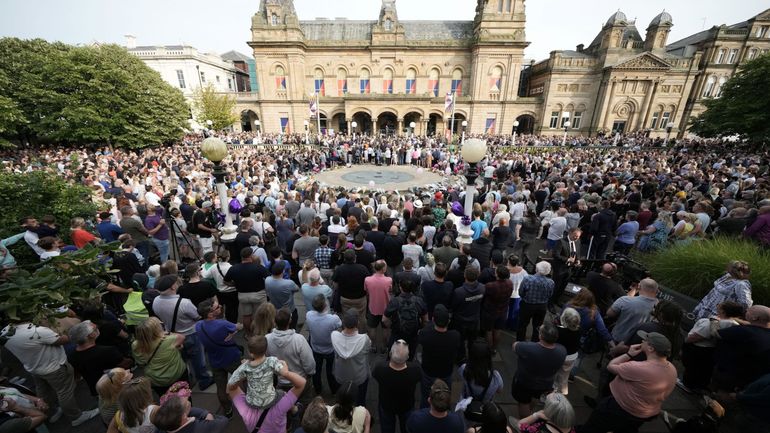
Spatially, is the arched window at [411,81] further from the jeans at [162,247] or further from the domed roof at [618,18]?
the jeans at [162,247]

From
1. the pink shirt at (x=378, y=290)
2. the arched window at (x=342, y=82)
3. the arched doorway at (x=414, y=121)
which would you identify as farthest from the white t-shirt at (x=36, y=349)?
the arched window at (x=342, y=82)

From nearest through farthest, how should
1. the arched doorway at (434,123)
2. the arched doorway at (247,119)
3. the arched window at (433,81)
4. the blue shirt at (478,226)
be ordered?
the blue shirt at (478,226) < the arched window at (433,81) < the arched doorway at (434,123) < the arched doorway at (247,119)

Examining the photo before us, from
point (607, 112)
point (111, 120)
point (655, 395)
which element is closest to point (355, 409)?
point (655, 395)

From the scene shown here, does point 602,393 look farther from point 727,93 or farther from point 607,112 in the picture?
point 607,112

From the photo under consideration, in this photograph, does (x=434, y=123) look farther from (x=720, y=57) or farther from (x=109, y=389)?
(x=109, y=389)

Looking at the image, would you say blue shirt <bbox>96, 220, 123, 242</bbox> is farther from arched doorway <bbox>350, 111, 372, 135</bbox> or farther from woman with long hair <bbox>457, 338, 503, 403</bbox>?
arched doorway <bbox>350, 111, 372, 135</bbox>

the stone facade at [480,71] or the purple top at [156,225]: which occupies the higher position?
the stone facade at [480,71]

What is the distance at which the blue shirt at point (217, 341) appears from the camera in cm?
348

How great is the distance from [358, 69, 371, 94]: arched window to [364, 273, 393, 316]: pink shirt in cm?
3739

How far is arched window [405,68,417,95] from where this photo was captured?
37219 mm

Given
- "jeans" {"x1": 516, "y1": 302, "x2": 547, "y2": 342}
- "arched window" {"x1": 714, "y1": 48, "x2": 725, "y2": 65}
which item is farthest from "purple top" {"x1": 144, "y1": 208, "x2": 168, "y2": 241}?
"arched window" {"x1": 714, "y1": 48, "x2": 725, "y2": 65}

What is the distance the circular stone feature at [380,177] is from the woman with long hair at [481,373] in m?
12.2

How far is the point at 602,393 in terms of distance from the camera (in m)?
3.80

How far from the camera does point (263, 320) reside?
3326mm
